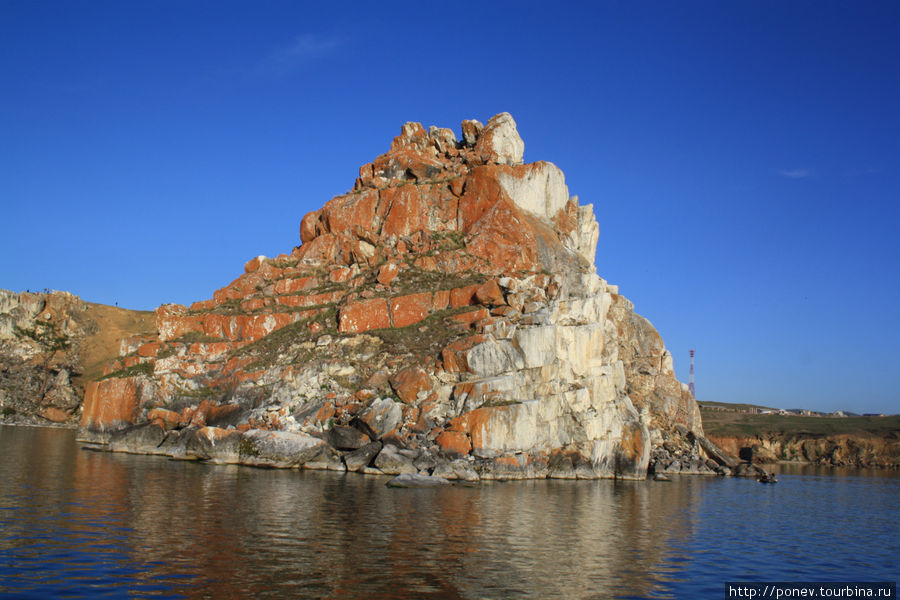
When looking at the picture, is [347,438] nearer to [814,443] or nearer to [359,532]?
[359,532]

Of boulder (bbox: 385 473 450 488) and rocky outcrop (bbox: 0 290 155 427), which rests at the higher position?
rocky outcrop (bbox: 0 290 155 427)

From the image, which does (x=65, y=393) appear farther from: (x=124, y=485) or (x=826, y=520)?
(x=826, y=520)

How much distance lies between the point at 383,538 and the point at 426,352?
35.4m

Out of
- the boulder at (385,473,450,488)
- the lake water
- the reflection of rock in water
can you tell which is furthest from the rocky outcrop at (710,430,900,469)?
the boulder at (385,473,450,488)

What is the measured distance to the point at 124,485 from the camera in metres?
38.5

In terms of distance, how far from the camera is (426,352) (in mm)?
62406

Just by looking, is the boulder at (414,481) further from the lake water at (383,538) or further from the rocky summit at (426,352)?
the rocky summit at (426,352)

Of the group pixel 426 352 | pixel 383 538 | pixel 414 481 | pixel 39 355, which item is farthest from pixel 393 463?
pixel 39 355

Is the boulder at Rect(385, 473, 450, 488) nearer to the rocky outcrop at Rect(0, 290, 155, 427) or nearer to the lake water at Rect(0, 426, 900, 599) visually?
the lake water at Rect(0, 426, 900, 599)

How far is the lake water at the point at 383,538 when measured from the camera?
2053 centimetres

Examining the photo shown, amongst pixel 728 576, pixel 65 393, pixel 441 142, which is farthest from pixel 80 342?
pixel 728 576

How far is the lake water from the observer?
20.5m

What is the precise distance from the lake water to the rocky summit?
618cm

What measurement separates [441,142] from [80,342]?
78.2m
